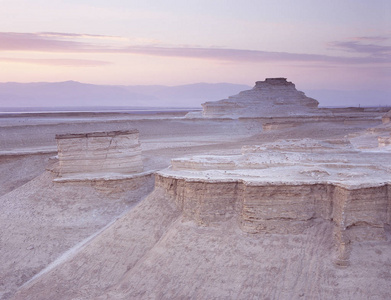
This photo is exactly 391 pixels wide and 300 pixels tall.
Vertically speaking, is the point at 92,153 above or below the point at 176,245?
above

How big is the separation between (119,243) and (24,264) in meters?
2.82

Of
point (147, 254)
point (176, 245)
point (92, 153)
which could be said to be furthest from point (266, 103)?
point (176, 245)

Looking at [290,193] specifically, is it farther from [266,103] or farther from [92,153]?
[266,103]

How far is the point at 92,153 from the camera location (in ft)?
53.8

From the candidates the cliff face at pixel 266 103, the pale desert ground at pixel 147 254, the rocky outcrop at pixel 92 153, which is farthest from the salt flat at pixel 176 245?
the cliff face at pixel 266 103

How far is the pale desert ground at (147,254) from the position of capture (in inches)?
411

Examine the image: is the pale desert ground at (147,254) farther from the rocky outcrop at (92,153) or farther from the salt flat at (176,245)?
the rocky outcrop at (92,153)

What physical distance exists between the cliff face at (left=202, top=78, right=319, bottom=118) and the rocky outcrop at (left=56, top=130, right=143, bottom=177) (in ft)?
116

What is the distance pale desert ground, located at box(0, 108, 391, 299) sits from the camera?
34.2 ft

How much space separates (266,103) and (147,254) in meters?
43.1

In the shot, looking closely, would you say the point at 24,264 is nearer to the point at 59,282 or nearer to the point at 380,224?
the point at 59,282

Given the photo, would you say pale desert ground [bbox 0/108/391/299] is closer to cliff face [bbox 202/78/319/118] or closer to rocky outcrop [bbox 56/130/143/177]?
rocky outcrop [bbox 56/130/143/177]

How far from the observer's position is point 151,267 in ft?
37.9

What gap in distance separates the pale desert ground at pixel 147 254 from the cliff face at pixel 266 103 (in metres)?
34.7
